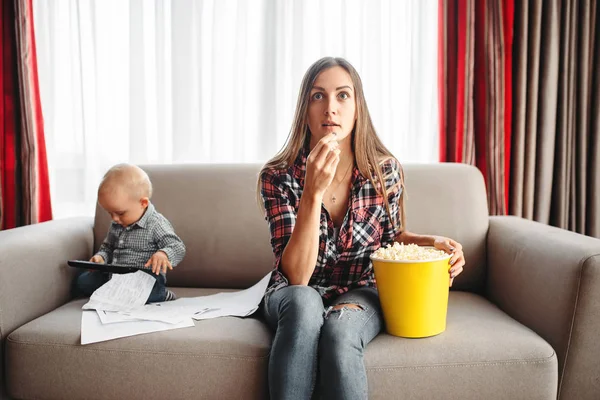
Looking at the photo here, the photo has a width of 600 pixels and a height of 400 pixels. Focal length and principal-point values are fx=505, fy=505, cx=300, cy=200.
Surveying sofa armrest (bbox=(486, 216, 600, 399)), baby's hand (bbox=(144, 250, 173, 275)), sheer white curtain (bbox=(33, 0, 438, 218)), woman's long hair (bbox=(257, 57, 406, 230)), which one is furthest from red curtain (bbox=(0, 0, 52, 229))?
sofa armrest (bbox=(486, 216, 600, 399))

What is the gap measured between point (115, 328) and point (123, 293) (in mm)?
253

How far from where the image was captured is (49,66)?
2.55 m

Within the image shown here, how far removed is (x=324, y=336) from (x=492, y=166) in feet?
4.57

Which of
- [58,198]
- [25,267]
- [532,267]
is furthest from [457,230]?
[58,198]

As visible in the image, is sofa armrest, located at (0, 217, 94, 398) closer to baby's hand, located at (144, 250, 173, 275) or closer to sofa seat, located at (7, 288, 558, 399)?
sofa seat, located at (7, 288, 558, 399)

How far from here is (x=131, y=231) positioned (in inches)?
71.3

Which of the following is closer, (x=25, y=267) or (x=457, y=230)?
(x=25, y=267)

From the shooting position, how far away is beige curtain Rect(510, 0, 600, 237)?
222cm

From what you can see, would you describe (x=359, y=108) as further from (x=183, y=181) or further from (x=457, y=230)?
(x=183, y=181)

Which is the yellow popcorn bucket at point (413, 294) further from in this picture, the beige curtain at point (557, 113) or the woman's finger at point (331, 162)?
the beige curtain at point (557, 113)

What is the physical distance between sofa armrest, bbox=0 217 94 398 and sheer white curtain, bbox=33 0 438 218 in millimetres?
729

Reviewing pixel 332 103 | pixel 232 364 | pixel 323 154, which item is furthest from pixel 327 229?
pixel 232 364

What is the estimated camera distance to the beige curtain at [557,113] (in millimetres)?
2217

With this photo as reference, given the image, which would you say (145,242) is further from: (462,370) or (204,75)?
(462,370)
